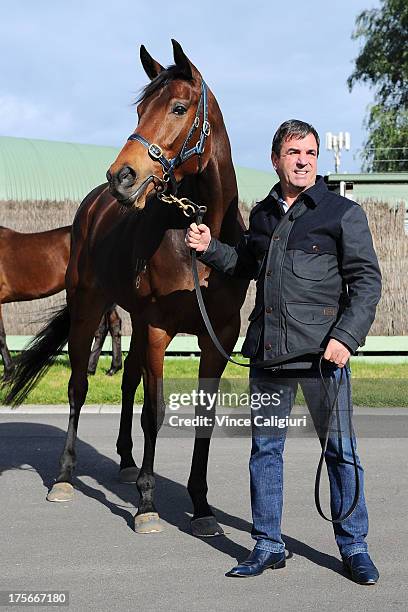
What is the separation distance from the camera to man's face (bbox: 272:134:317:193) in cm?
394

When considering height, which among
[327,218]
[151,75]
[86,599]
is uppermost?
[151,75]

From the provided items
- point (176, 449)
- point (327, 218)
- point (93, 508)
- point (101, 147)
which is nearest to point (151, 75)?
point (327, 218)

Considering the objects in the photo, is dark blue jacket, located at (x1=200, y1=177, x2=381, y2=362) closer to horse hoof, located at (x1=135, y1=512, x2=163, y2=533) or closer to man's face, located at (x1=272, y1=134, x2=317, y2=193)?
man's face, located at (x1=272, y1=134, x2=317, y2=193)

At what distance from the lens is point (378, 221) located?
1318cm

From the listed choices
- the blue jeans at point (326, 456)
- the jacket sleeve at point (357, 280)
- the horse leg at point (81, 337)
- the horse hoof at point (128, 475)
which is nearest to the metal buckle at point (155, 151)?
the jacket sleeve at point (357, 280)

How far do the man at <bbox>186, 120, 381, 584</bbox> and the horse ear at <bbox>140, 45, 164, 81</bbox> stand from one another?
1.15 metres

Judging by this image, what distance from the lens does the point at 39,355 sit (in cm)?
711

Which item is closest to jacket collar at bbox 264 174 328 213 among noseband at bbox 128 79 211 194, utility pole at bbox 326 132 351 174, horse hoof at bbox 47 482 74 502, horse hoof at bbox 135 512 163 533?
noseband at bbox 128 79 211 194

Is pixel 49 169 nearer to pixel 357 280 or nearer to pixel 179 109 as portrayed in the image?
pixel 179 109

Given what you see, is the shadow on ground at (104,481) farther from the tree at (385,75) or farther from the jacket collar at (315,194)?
the tree at (385,75)

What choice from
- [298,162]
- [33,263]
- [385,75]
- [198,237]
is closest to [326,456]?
[198,237]

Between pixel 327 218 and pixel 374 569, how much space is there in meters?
1.54

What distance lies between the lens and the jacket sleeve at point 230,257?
441 centimetres

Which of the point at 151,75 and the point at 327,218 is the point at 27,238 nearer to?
the point at 151,75
